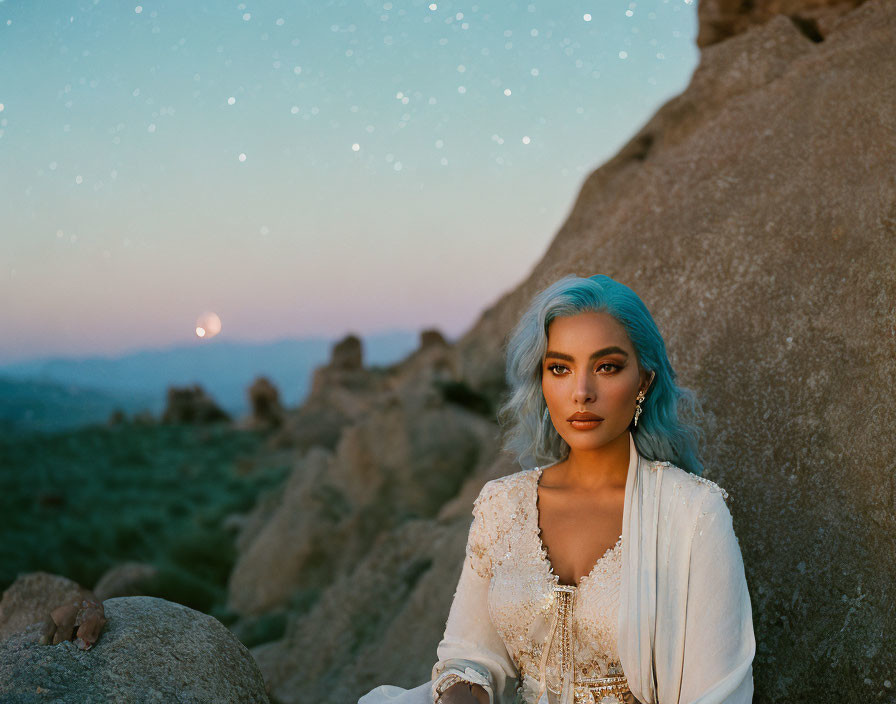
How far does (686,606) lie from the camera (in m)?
2.59

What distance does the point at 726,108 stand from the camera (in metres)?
4.80

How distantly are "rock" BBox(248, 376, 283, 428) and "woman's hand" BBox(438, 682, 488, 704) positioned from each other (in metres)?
32.1

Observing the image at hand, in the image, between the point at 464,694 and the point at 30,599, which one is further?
the point at 30,599

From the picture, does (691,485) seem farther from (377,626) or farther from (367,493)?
(367,493)

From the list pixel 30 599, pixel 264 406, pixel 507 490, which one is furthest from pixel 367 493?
pixel 264 406

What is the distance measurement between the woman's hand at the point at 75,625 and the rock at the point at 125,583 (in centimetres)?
443

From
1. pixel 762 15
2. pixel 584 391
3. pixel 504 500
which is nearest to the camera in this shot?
pixel 584 391

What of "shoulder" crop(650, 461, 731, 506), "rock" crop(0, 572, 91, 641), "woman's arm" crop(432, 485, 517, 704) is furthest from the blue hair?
"rock" crop(0, 572, 91, 641)

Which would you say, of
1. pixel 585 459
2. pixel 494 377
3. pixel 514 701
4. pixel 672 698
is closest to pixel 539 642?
pixel 514 701

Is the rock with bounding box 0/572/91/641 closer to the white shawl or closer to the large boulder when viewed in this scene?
the white shawl

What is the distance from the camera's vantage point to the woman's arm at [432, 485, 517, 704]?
9.54ft

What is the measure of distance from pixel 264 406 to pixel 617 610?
110 feet

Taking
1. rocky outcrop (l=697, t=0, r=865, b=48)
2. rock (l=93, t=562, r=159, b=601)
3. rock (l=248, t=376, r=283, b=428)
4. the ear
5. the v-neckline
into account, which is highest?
rocky outcrop (l=697, t=0, r=865, b=48)

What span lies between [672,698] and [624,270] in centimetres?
242
